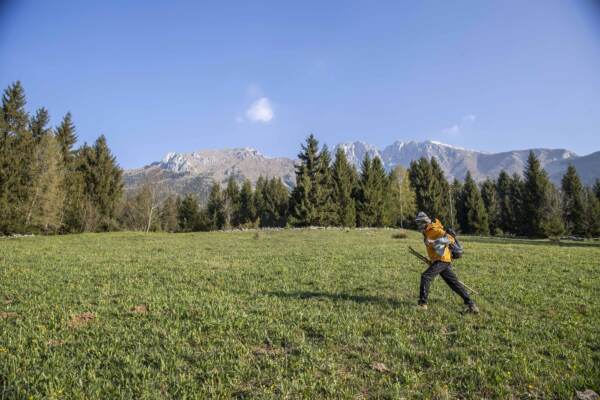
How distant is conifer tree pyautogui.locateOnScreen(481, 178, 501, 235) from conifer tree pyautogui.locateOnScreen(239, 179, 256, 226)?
62.0m

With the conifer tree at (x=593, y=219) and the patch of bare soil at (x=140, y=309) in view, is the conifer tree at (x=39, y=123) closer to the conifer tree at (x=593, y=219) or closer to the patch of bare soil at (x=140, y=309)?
the patch of bare soil at (x=140, y=309)

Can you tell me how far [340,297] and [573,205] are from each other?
276 feet

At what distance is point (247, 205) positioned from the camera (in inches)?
3890

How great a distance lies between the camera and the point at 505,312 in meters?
9.76

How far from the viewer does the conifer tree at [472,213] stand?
78750 mm

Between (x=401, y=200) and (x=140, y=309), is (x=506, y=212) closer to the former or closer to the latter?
(x=401, y=200)

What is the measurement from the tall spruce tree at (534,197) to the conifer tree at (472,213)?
8.16 meters

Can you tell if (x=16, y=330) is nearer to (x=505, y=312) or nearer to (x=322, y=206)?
(x=505, y=312)

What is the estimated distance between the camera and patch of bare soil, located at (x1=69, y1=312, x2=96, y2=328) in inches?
321

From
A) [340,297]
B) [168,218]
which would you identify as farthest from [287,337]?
[168,218]

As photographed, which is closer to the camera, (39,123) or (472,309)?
(472,309)

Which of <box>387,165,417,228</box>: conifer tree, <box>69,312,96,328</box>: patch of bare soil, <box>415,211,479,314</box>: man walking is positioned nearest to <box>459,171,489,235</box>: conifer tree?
<box>387,165,417,228</box>: conifer tree

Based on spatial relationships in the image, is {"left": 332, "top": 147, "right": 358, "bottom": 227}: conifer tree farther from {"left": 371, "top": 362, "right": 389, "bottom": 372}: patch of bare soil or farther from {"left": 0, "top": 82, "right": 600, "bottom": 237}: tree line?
{"left": 371, "top": 362, "right": 389, "bottom": 372}: patch of bare soil

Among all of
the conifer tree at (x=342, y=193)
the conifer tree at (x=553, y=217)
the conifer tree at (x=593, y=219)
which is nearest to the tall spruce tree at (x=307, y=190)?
the conifer tree at (x=342, y=193)
